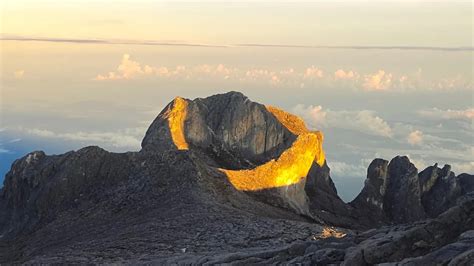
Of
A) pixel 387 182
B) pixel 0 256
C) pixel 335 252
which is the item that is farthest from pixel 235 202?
pixel 387 182

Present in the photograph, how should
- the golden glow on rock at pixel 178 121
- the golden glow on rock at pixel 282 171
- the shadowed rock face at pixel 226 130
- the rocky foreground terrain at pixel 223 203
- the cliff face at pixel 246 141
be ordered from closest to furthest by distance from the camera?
the rocky foreground terrain at pixel 223 203 < the golden glow on rock at pixel 282 171 < the cliff face at pixel 246 141 < the golden glow on rock at pixel 178 121 < the shadowed rock face at pixel 226 130

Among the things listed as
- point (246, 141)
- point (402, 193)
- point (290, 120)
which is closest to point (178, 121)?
point (246, 141)

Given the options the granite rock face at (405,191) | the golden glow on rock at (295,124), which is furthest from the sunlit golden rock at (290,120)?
the granite rock face at (405,191)

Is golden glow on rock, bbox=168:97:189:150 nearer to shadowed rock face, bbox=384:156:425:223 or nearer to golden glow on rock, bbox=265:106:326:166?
golden glow on rock, bbox=265:106:326:166

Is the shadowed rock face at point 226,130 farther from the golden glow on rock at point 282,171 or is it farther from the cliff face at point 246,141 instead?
the golden glow on rock at point 282,171

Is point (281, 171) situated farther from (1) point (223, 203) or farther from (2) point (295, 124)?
(2) point (295, 124)
